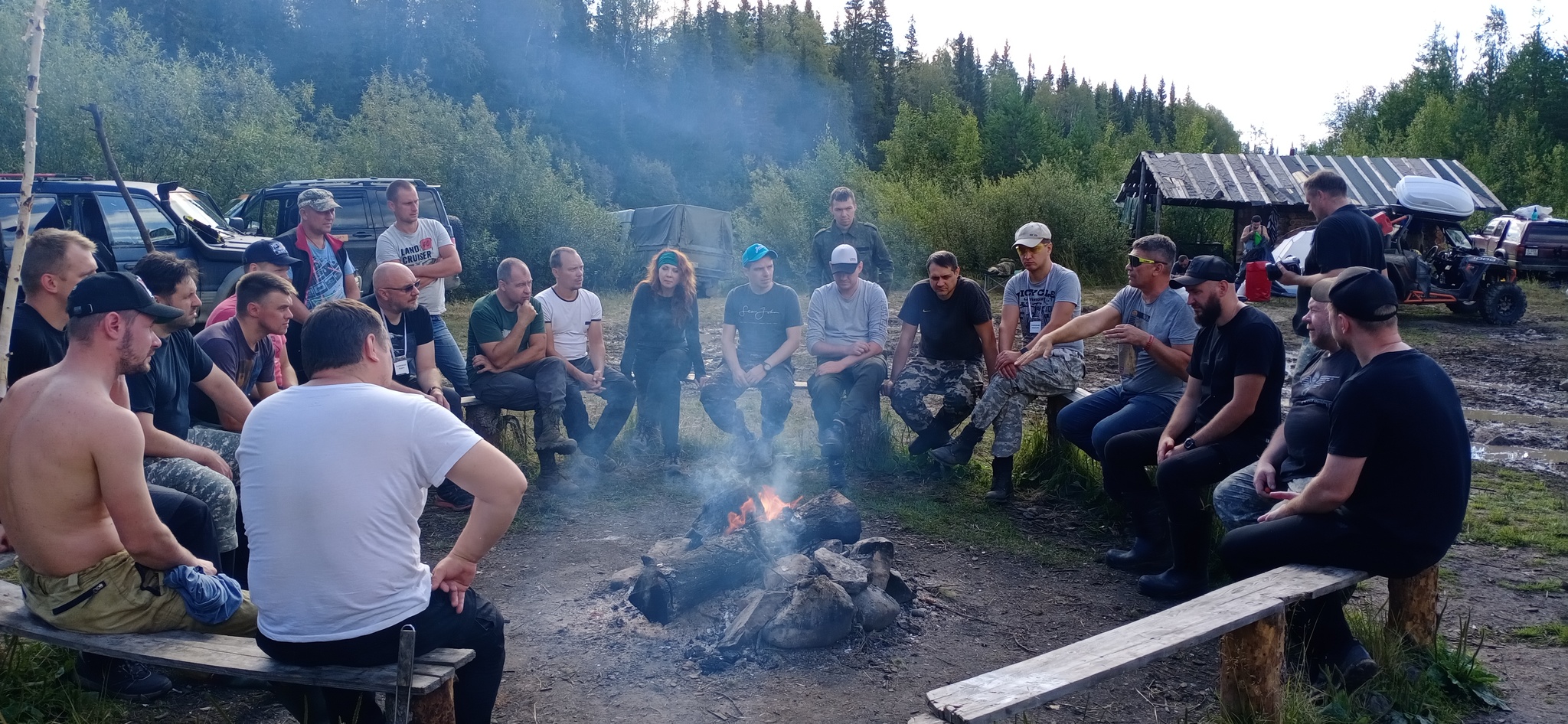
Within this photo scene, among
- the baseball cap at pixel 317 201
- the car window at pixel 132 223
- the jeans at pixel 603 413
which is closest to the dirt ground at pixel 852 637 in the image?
the jeans at pixel 603 413

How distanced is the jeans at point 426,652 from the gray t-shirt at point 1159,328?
12.8 feet

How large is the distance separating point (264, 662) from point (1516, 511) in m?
6.62

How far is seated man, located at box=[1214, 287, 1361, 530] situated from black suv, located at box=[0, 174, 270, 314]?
32.3 ft

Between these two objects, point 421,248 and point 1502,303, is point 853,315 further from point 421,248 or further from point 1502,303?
point 1502,303

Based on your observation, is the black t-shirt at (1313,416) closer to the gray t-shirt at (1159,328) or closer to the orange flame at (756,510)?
the gray t-shirt at (1159,328)

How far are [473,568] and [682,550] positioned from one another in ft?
5.86

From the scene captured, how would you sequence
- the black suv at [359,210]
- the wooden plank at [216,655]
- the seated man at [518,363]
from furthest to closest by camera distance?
1. the black suv at [359,210]
2. the seated man at [518,363]
3. the wooden plank at [216,655]

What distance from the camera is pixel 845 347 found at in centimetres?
690

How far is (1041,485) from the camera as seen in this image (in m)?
6.28

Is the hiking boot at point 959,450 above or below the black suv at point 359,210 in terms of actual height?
below

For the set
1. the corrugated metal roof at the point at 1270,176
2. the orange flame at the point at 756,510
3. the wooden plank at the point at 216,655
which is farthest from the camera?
the corrugated metal roof at the point at 1270,176

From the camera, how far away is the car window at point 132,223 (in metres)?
9.99

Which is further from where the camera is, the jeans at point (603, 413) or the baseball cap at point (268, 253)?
the jeans at point (603, 413)

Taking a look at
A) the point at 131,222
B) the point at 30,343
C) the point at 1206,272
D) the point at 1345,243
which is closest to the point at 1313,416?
the point at 1206,272
